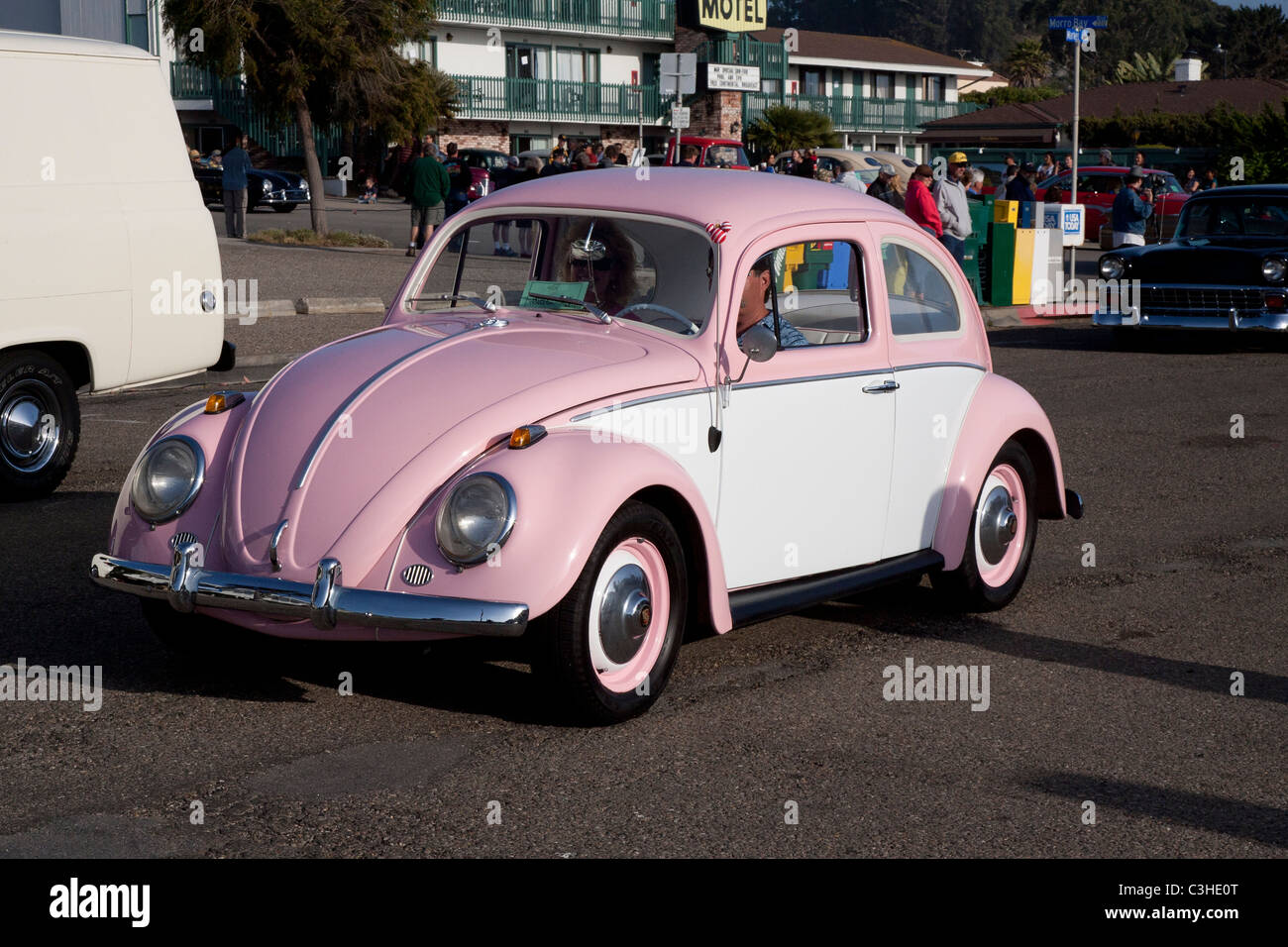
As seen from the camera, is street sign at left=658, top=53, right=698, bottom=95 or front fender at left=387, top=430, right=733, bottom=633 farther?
street sign at left=658, top=53, right=698, bottom=95

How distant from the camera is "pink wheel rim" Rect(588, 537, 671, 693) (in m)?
5.14

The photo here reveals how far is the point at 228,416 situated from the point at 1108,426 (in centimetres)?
797

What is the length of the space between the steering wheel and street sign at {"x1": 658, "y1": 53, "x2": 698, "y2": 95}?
1755 cm

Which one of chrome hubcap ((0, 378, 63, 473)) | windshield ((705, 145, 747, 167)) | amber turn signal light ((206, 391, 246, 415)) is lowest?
chrome hubcap ((0, 378, 63, 473))

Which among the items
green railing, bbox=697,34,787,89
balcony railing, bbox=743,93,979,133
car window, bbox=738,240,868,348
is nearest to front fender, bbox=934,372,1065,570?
car window, bbox=738,240,868,348

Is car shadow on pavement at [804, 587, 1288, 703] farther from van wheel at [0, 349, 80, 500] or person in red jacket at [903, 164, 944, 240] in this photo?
person in red jacket at [903, 164, 944, 240]

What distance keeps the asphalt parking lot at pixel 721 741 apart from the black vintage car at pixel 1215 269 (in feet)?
31.5

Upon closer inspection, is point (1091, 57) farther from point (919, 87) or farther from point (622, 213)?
point (622, 213)

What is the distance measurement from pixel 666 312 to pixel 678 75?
61.8 ft

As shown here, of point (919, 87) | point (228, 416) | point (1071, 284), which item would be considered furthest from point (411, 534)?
point (919, 87)

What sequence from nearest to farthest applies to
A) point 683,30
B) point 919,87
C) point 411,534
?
point 411,534, point 683,30, point 919,87

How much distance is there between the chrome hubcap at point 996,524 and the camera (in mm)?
6797

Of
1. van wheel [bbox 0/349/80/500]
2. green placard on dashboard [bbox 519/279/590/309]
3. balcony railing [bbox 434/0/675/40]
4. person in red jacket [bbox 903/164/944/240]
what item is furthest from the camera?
balcony railing [bbox 434/0/675/40]
